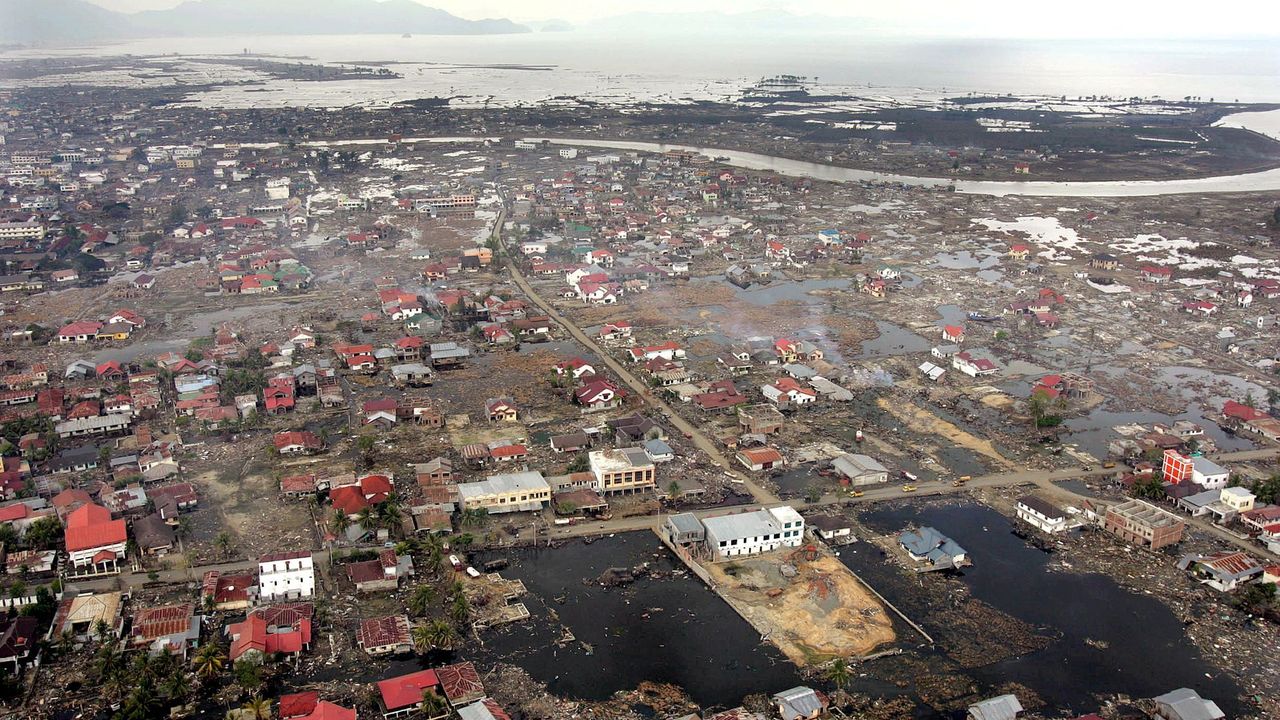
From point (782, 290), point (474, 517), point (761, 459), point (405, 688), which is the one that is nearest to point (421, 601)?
point (405, 688)

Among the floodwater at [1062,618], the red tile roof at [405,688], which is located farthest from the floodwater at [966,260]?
the red tile roof at [405,688]

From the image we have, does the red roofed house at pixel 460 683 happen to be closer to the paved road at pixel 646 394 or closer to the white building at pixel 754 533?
the white building at pixel 754 533

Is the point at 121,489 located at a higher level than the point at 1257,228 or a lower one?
lower

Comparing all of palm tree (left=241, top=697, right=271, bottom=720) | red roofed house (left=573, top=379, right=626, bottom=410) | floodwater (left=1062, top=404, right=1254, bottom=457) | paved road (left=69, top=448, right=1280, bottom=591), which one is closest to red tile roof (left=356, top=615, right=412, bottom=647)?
palm tree (left=241, top=697, right=271, bottom=720)

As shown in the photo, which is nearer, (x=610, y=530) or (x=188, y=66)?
(x=610, y=530)

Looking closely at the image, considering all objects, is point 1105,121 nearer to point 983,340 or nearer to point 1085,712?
point 983,340

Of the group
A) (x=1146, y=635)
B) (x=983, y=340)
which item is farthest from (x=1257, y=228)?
(x=1146, y=635)

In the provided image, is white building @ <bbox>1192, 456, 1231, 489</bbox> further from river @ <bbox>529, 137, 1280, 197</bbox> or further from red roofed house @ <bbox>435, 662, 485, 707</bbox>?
river @ <bbox>529, 137, 1280, 197</bbox>
